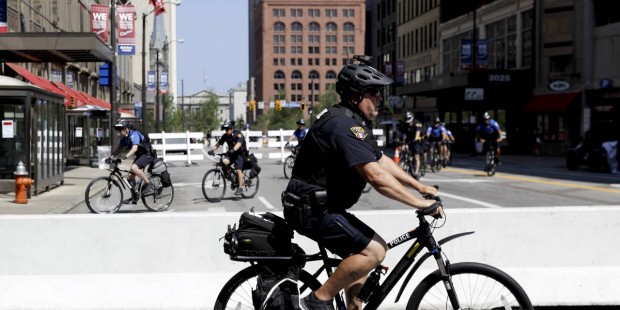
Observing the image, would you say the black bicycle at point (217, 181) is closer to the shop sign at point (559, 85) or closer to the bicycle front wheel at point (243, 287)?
the bicycle front wheel at point (243, 287)

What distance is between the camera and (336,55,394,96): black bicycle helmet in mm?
4668

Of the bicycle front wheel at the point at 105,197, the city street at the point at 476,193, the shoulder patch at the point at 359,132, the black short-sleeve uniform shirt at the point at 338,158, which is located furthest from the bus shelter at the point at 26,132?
the shoulder patch at the point at 359,132

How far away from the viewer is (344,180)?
4.73 meters

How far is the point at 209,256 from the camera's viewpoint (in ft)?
22.3

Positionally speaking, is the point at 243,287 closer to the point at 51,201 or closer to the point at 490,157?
the point at 51,201

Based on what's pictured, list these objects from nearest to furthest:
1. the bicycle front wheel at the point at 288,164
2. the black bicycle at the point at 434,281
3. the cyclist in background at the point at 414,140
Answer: the black bicycle at the point at 434,281 → the cyclist in background at the point at 414,140 → the bicycle front wheel at the point at 288,164


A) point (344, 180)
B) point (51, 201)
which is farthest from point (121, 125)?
point (344, 180)

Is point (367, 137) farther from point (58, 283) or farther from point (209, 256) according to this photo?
point (58, 283)

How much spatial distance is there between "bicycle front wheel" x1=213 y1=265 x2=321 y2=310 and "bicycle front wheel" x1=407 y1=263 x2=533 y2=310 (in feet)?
2.15

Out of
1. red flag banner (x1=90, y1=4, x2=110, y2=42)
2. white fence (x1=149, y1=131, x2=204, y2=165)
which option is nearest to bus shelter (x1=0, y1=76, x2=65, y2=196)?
red flag banner (x1=90, y1=4, x2=110, y2=42)

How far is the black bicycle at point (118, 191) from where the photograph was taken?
15.8m

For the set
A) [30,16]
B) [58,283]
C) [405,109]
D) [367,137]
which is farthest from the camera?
[405,109]

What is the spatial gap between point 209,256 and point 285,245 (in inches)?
80.4

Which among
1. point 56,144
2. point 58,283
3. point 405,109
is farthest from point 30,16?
point 405,109
